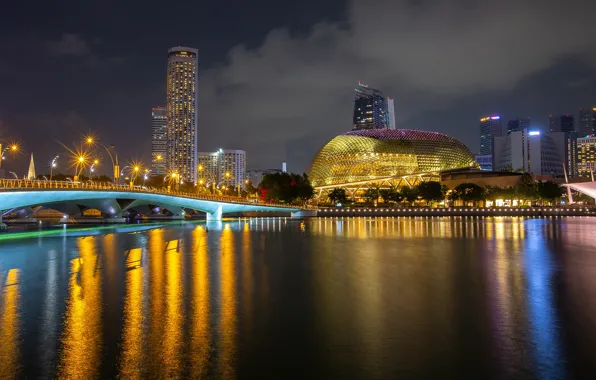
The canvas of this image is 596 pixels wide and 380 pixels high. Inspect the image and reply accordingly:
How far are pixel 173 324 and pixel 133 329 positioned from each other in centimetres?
85

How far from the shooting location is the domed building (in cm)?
14088

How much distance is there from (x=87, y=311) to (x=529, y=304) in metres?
11.6

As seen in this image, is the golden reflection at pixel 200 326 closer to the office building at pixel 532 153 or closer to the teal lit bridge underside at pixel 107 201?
the teal lit bridge underside at pixel 107 201

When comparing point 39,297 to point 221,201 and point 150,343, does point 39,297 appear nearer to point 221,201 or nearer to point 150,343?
point 150,343

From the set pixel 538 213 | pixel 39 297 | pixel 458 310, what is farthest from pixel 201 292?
pixel 538 213

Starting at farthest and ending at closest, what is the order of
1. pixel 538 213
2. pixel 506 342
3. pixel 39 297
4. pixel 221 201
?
pixel 538 213 → pixel 221 201 → pixel 39 297 → pixel 506 342

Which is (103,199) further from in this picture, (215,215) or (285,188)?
(285,188)

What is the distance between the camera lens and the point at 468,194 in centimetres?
11106

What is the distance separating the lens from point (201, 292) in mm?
14703

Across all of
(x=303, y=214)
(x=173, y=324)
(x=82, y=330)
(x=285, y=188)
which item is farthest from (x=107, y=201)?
(x=173, y=324)

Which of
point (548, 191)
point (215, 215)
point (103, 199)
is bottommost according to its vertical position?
point (215, 215)

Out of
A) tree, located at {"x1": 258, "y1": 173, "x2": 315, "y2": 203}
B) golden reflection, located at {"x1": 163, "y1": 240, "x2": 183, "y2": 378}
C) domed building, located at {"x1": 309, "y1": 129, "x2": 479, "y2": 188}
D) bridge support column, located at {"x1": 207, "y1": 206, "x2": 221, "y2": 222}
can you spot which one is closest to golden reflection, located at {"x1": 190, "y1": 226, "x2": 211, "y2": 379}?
golden reflection, located at {"x1": 163, "y1": 240, "x2": 183, "y2": 378}

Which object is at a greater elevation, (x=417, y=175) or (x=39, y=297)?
(x=417, y=175)

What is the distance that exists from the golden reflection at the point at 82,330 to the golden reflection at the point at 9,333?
0.77m
